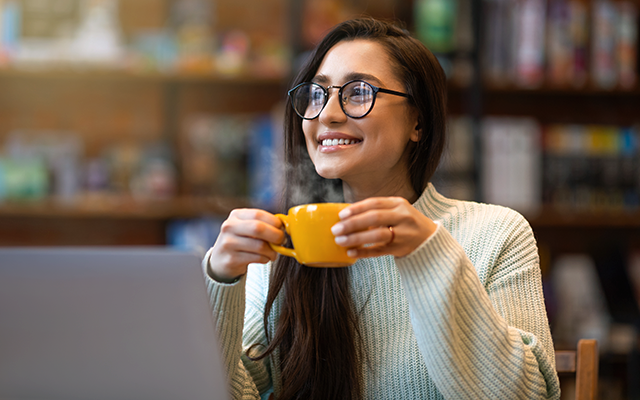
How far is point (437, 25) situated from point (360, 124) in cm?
144

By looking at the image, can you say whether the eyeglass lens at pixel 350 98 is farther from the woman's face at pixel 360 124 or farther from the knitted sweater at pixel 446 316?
the knitted sweater at pixel 446 316

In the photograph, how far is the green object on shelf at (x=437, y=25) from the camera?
2.36 metres

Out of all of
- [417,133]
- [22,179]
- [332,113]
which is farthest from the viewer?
[22,179]

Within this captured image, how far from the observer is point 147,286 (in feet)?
1.77

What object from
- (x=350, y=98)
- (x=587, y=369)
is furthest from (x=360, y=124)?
(x=587, y=369)

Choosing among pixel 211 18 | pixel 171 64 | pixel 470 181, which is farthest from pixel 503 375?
pixel 211 18

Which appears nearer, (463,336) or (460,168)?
(463,336)

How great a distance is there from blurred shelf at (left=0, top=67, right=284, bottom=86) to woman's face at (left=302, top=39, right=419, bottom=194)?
1.29 metres

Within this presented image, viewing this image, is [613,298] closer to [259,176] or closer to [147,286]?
[259,176]

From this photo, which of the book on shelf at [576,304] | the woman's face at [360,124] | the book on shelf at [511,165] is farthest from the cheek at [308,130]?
the book on shelf at [576,304]

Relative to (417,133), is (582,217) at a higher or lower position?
lower

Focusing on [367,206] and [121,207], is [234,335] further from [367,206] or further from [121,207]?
[121,207]

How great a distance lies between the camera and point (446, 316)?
2.66 ft

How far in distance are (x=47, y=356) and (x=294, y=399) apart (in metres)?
0.63
